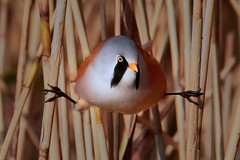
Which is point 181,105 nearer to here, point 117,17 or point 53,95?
point 117,17

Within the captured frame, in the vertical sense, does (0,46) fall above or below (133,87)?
above

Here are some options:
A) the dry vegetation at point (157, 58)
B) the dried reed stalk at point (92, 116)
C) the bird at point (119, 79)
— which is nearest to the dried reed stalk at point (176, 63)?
the dry vegetation at point (157, 58)

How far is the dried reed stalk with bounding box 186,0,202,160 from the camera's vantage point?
825mm

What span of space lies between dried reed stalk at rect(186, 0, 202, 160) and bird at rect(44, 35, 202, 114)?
4cm

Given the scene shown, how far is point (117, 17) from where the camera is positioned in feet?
3.46

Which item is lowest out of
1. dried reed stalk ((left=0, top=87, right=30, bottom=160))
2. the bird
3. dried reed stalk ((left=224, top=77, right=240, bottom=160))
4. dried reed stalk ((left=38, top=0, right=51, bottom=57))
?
dried reed stalk ((left=224, top=77, right=240, bottom=160))

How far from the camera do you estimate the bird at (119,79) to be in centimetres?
86

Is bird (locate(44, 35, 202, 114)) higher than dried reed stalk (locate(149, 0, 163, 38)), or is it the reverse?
dried reed stalk (locate(149, 0, 163, 38))

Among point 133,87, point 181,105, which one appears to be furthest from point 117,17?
point 181,105

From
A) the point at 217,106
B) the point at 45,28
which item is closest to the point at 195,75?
the point at 217,106

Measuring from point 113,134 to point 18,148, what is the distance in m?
0.30

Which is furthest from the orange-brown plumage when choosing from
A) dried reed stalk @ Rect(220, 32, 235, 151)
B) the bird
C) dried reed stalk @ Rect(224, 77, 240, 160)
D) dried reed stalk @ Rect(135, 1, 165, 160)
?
dried reed stalk @ Rect(220, 32, 235, 151)

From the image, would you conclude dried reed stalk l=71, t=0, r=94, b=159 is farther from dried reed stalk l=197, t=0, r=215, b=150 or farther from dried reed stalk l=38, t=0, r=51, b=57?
dried reed stalk l=197, t=0, r=215, b=150

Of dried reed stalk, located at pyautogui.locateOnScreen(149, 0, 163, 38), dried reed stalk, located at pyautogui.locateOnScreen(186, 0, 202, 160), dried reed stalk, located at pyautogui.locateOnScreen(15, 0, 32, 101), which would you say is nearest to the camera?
dried reed stalk, located at pyautogui.locateOnScreen(186, 0, 202, 160)
